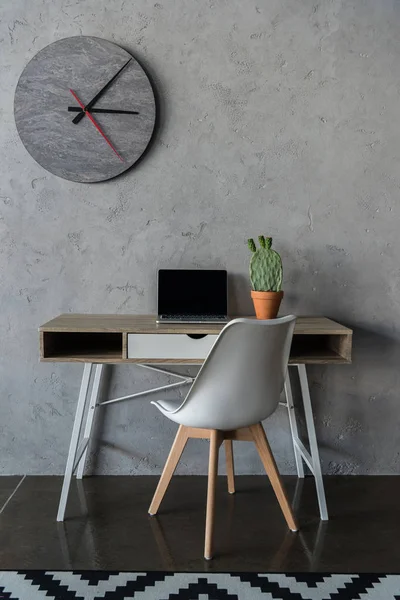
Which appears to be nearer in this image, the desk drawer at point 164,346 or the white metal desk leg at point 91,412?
the desk drawer at point 164,346

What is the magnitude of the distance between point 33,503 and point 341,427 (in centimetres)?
131

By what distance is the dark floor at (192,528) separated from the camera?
2053mm

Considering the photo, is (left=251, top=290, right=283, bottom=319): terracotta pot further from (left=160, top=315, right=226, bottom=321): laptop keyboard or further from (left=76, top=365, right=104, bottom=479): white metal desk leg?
(left=76, top=365, right=104, bottom=479): white metal desk leg

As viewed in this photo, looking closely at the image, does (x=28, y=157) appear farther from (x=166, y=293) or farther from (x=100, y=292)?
(x=166, y=293)

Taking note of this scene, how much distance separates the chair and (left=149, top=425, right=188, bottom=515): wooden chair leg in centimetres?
1

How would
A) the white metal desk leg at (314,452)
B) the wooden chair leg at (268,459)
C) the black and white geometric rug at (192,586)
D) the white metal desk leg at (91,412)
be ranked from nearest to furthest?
the black and white geometric rug at (192,586)
the wooden chair leg at (268,459)
the white metal desk leg at (314,452)
the white metal desk leg at (91,412)

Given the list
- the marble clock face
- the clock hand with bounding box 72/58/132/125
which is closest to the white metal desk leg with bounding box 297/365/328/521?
the marble clock face

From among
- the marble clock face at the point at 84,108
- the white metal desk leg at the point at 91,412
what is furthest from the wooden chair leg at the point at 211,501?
the marble clock face at the point at 84,108

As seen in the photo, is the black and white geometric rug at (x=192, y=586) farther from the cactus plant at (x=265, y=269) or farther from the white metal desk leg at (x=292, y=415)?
the cactus plant at (x=265, y=269)

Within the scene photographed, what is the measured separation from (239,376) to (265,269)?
0.58m

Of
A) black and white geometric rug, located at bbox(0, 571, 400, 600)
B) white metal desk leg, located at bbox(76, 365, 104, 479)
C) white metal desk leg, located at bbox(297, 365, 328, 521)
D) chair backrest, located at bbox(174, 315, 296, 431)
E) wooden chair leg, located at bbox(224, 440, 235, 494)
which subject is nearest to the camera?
black and white geometric rug, located at bbox(0, 571, 400, 600)

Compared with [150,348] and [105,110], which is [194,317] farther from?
[105,110]

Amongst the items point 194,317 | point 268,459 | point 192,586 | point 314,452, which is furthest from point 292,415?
point 192,586

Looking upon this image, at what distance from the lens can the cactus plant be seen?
247 cm
